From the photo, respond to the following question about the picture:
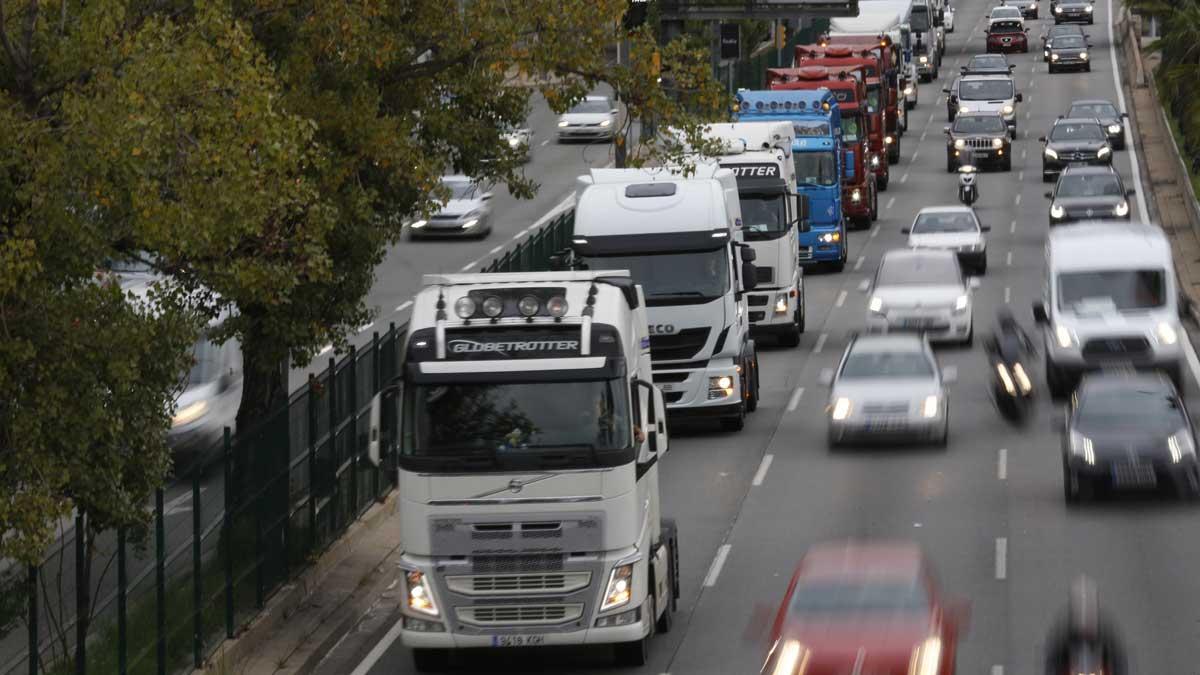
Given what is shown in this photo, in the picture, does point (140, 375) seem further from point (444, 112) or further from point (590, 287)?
point (444, 112)

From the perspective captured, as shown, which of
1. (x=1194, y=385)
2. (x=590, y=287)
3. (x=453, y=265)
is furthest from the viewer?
(x=453, y=265)

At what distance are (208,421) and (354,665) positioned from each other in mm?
10002

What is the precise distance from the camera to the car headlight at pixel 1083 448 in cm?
2509

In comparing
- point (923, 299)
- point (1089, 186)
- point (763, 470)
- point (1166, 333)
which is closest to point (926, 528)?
point (763, 470)

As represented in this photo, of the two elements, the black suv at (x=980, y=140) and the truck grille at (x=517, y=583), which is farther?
the black suv at (x=980, y=140)

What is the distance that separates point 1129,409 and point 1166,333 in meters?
6.40

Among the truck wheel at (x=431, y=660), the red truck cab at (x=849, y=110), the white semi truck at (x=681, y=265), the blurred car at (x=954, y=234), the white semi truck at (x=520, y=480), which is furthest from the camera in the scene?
the red truck cab at (x=849, y=110)

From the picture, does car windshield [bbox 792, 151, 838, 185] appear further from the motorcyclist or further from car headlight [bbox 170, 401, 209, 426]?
the motorcyclist

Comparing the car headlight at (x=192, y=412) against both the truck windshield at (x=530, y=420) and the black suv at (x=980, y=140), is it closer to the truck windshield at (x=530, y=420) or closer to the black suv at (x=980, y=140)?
the truck windshield at (x=530, y=420)

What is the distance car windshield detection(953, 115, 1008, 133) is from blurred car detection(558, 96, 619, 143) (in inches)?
509

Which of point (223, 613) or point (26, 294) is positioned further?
point (223, 613)

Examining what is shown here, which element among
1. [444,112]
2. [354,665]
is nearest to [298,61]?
[444,112]

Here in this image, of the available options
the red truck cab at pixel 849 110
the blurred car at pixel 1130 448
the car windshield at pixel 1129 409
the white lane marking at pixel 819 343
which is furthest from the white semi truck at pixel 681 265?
the red truck cab at pixel 849 110

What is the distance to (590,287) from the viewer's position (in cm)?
1847
